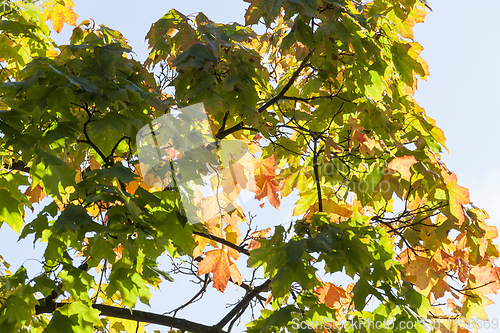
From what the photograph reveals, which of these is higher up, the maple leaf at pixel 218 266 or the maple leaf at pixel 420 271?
the maple leaf at pixel 218 266

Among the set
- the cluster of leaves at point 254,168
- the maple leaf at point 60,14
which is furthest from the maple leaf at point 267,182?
the maple leaf at point 60,14

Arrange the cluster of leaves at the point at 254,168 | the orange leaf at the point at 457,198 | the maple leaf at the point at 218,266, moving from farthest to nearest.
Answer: the maple leaf at the point at 218,266
the orange leaf at the point at 457,198
the cluster of leaves at the point at 254,168

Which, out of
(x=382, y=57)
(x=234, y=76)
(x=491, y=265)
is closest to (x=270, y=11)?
(x=234, y=76)

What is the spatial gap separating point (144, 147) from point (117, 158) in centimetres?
92

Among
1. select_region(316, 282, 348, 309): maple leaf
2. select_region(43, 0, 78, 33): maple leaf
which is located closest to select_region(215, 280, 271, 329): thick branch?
select_region(316, 282, 348, 309): maple leaf

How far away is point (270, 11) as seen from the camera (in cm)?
243

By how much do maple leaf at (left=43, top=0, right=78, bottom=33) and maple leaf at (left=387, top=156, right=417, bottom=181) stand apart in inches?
151

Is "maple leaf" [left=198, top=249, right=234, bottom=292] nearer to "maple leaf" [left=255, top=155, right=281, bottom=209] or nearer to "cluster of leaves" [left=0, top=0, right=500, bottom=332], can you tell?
"cluster of leaves" [left=0, top=0, right=500, bottom=332]

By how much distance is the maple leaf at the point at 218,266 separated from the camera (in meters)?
3.36

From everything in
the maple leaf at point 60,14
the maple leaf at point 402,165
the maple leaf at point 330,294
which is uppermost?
the maple leaf at point 60,14

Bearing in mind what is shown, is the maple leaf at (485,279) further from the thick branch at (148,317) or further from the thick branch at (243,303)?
the thick branch at (148,317)

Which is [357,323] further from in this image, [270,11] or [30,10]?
[30,10]

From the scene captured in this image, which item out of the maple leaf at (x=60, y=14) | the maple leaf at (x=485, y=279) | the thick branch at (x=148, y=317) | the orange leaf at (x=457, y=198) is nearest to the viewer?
the orange leaf at (x=457, y=198)

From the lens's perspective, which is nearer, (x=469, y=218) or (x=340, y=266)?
(x=340, y=266)
